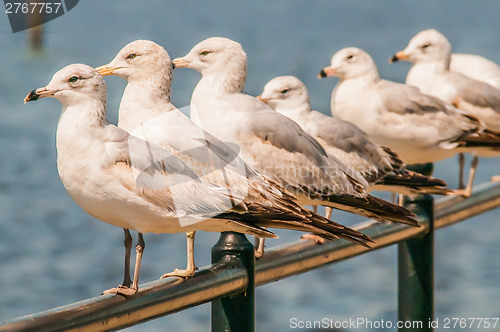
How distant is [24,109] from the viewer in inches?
749

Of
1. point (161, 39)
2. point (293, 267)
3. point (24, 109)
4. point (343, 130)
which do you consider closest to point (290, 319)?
point (343, 130)

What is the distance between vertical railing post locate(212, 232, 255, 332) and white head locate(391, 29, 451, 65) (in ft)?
11.0

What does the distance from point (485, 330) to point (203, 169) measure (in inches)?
292

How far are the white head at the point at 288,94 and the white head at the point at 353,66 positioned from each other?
3.05 feet

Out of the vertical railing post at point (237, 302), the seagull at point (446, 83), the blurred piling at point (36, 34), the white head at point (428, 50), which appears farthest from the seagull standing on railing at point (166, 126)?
the blurred piling at point (36, 34)

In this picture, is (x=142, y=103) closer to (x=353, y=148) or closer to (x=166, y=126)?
(x=166, y=126)

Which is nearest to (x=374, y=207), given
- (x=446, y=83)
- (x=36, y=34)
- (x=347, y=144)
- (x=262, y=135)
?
(x=262, y=135)

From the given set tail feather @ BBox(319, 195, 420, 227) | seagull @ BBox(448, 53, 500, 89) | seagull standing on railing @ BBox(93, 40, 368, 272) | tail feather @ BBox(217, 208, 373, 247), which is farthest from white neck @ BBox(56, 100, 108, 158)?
seagull @ BBox(448, 53, 500, 89)

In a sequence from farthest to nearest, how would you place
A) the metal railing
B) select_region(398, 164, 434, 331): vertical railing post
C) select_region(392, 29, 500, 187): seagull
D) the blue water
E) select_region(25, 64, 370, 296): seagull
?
1. the blue water
2. select_region(392, 29, 500, 187): seagull
3. select_region(398, 164, 434, 331): vertical railing post
4. select_region(25, 64, 370, 296): seagull
5. the metal railing

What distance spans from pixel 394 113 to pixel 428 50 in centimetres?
96

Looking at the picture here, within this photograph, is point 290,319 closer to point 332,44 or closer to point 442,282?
point 442,282

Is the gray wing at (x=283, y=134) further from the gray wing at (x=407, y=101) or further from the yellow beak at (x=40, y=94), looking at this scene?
the gray wing at (x=407, y=101)

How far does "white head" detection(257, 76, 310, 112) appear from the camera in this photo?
4.28 m

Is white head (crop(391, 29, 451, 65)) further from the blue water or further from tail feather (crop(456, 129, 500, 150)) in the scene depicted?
the blue water
